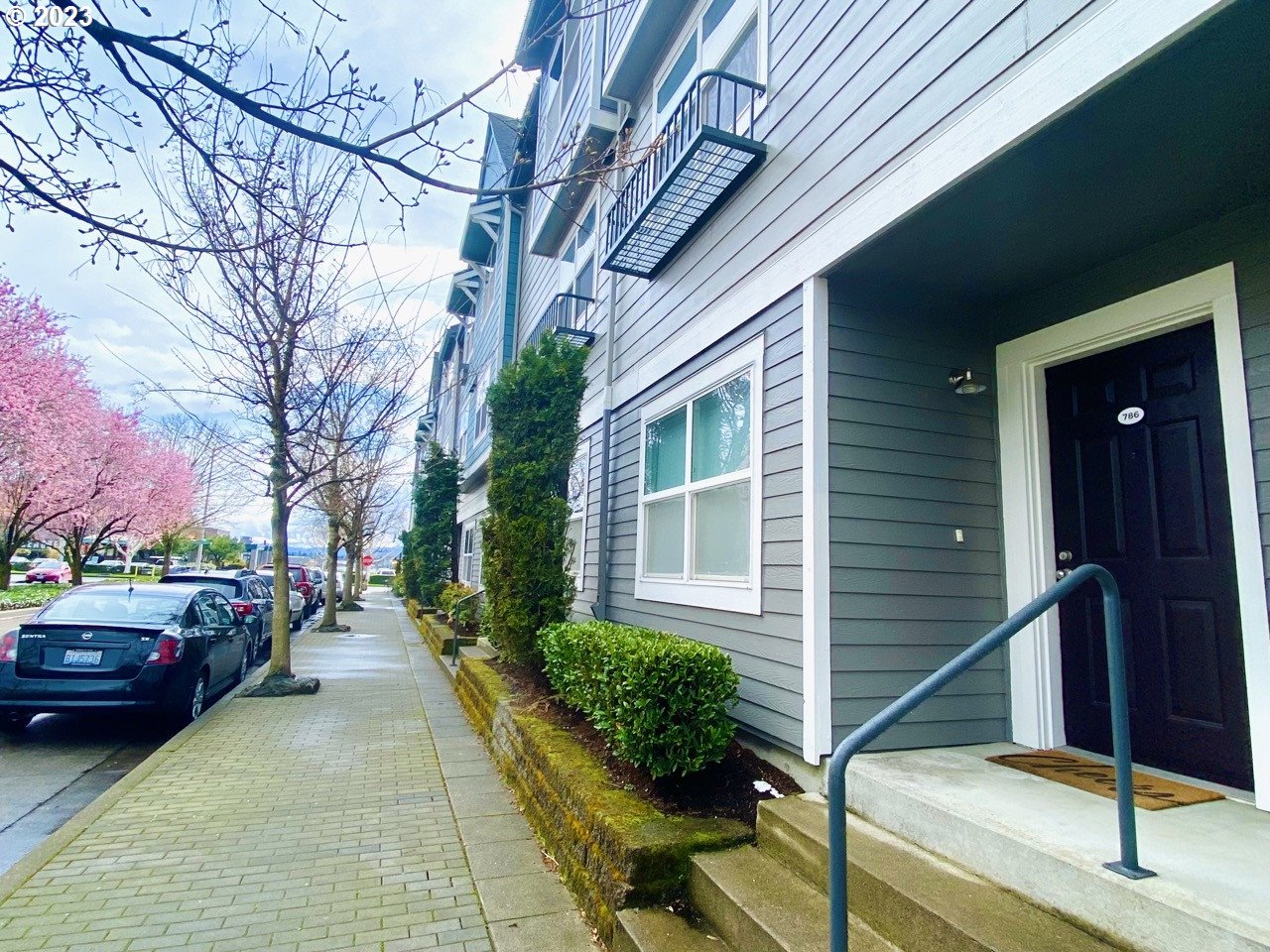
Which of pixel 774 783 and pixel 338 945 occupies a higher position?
pixel 774 783

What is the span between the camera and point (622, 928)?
8.98 feet

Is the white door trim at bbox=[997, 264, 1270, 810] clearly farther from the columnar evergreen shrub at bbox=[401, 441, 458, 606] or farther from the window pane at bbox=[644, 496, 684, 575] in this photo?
the columnar evergreen shrub at bbox=[401, 441, 458, 606]

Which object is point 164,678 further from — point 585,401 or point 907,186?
point 907,186

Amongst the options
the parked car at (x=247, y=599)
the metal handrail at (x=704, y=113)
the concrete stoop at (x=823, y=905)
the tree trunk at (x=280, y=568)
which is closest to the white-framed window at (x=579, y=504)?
the metal handrail at (x=704, y=113)

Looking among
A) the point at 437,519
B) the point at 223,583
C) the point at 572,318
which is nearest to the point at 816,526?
the point at 572,318

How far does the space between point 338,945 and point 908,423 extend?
363 centimetres

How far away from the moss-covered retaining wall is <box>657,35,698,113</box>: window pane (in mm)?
5473

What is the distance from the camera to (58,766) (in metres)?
5.48

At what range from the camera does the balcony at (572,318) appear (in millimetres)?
8172

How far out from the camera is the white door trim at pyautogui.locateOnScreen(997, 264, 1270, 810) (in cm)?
279

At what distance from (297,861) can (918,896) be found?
3.13 m

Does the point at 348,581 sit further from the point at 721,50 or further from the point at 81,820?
the point at 721,50

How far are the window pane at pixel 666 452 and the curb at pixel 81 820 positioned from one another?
427 centimetres

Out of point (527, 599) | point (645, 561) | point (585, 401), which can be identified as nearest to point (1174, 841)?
point (645, 561)
